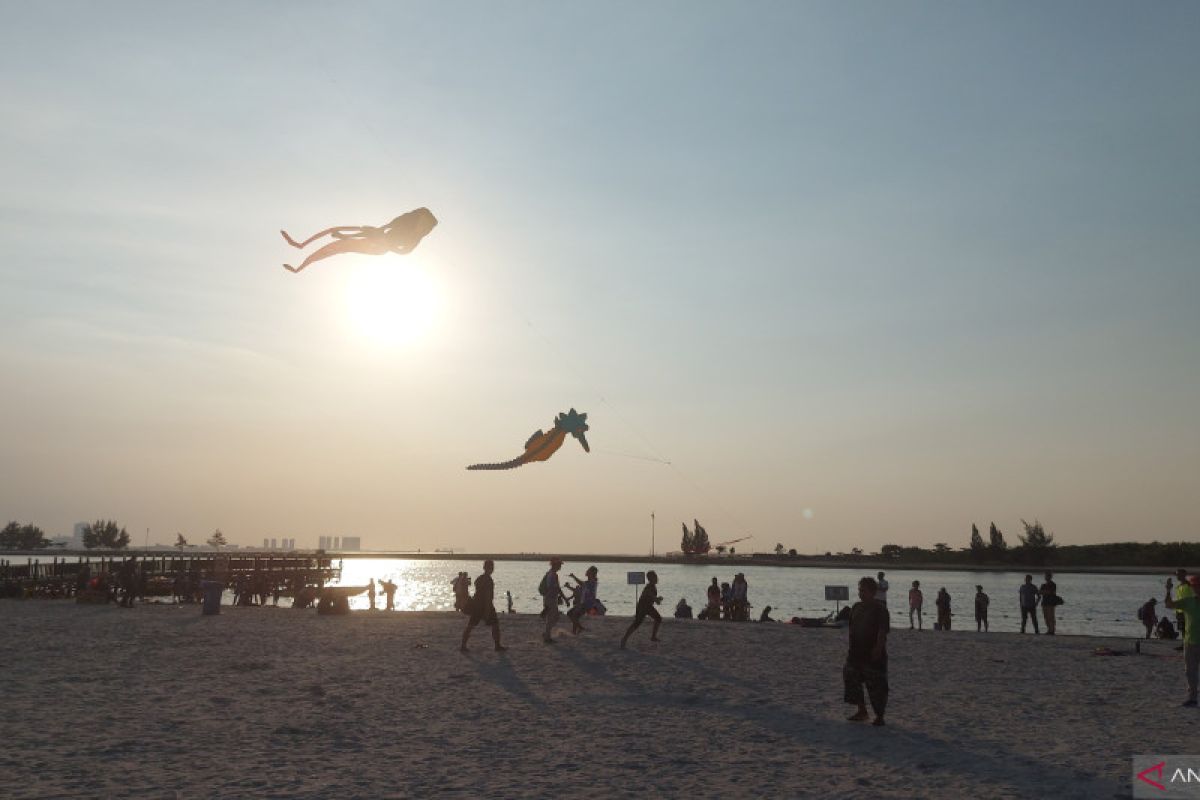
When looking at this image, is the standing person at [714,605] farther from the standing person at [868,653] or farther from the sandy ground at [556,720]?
the standing person at [868,653]

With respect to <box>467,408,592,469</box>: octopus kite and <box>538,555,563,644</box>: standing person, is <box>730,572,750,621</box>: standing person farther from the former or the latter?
<box>538,555,563,644</box>: standing person

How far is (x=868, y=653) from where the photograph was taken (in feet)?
36.7

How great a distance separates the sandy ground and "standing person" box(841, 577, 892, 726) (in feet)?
1.31

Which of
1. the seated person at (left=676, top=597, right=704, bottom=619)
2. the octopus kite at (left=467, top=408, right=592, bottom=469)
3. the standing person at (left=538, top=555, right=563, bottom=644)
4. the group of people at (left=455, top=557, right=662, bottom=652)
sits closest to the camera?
the group of people at (left=455, top=557, right=662, bottom=652)

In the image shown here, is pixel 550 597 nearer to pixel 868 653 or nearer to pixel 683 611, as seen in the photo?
pixel 868 653

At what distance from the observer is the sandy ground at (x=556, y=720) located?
27.3ft

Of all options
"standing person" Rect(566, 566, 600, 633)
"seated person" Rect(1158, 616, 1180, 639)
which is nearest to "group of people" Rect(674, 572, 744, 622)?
"standing person" Rect(566, 566, 600, 633)

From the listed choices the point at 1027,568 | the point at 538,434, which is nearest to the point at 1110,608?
the point at 538,434

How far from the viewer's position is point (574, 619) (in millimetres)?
23375

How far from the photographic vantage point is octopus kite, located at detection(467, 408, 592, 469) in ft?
→ 92.9

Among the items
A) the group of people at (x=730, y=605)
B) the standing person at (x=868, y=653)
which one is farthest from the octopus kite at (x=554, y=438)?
the standing person at (x=868, y=653)

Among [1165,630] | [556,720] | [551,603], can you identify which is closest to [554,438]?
[551,603]

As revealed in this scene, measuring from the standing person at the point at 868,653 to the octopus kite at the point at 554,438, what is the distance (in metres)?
17.1

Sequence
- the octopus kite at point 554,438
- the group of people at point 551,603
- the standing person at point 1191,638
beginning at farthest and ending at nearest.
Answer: the octopus kite at point 554,438, the group of people at point 551,603, the standing person at point 1191,638
